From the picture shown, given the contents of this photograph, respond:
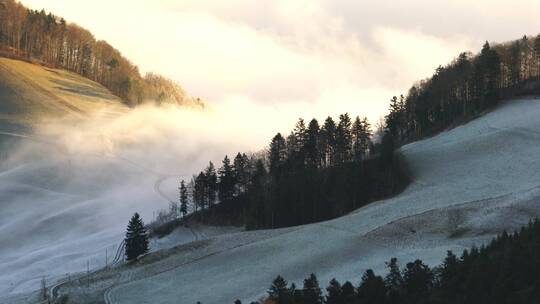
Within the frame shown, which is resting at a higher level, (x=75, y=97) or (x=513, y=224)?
(x=75, y=97)

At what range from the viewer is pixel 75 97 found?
16325cm

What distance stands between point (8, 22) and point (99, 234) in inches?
4655

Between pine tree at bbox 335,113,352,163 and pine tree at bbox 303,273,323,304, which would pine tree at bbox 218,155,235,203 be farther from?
pine tree at bbox 303,273,323,304

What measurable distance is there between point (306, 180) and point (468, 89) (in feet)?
124

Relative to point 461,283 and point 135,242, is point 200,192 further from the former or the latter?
point 461,283

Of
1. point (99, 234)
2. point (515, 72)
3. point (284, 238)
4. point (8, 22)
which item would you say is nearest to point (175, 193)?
point (99, 234)

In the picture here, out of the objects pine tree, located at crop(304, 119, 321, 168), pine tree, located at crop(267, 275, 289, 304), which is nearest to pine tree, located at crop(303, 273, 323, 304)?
pine tree, located at crop(267, 275, 289, 304)

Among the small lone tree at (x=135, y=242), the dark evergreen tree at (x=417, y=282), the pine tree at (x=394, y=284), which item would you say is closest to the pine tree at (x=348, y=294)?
the pine tree at (x=394, y=284)

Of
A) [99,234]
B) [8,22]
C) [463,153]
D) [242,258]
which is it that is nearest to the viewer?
[242,258]

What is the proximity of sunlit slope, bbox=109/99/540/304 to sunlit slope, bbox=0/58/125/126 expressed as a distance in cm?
9324

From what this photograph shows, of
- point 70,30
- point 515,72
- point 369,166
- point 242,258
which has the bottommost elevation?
point 242,258

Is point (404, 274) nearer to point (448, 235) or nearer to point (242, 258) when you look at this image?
point (448, 235)

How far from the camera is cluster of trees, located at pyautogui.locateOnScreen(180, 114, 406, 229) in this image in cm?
7919

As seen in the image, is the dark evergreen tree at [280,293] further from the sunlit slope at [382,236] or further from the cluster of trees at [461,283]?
the sunlit slope at [382,236]
